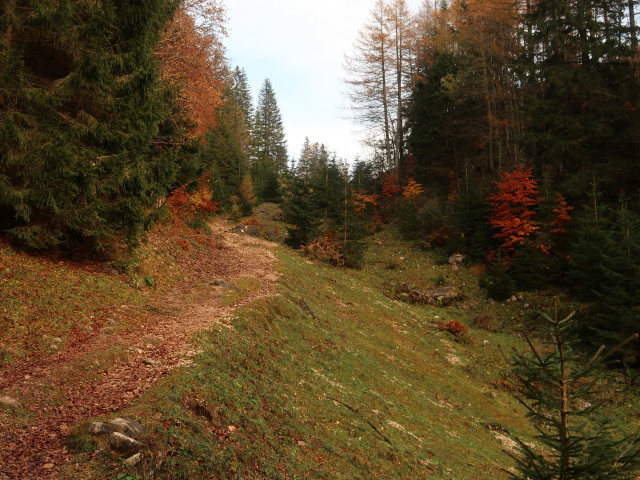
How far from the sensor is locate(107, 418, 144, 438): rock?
4.57 metres

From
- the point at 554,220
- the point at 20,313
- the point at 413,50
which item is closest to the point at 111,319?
the point at 20,313

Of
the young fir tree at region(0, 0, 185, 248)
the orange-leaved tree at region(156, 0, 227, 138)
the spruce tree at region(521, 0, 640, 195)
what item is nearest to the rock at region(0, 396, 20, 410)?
the young fir tree at region(0, 0, 185, 248)

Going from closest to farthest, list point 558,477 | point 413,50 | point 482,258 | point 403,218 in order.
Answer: point 558,477 → point 482,258 → point 403,218 → point 413,50

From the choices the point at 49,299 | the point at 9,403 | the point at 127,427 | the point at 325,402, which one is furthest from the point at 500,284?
the point at 9,403

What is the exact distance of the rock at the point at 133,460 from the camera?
4.14m

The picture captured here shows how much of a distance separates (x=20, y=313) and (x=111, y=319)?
173 centimetres

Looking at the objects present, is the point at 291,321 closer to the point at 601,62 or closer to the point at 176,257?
the point at 176,257

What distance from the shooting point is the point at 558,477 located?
3.71 meters

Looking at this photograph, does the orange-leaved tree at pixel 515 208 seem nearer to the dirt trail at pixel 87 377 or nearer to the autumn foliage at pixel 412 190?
the autumn foliage at pixel 412 190

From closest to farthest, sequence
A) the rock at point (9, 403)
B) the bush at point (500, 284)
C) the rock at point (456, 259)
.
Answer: the rock at point (9, 403)
the bush at point (500, 284)
the rock at point (456, 259)

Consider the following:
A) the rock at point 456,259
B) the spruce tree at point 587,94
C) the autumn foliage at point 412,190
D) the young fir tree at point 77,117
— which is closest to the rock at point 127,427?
the young fir tree at point 77,117

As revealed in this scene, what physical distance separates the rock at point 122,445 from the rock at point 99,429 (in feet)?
0.49

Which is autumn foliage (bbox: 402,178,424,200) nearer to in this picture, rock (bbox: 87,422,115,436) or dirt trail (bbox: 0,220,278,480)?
dirt trail (bbox: 0,220,278,480)

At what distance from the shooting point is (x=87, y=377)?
6301mm
